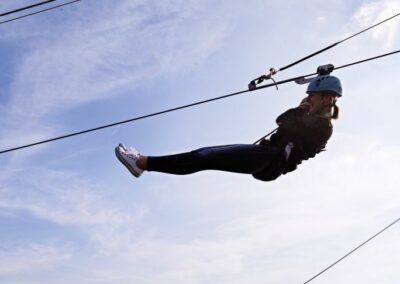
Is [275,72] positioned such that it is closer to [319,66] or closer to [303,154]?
[319,66]

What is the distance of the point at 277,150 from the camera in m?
4.90

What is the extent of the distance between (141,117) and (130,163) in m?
1.88

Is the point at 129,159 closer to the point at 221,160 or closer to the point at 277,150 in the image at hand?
the point at 221,160

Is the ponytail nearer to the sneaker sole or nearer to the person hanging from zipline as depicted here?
the person hanging from zipline

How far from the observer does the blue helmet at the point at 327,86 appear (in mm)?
5059

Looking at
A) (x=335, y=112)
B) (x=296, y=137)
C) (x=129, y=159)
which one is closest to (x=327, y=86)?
(x=335, y=112)

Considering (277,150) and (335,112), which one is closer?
(277,150)

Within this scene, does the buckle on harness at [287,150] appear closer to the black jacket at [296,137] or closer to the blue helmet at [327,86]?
the black jacket at [296,137]

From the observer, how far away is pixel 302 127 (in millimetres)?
4953

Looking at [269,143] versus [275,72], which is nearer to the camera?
[269,143]

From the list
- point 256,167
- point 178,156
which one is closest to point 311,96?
point 256,167

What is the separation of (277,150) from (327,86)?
87 centimetres

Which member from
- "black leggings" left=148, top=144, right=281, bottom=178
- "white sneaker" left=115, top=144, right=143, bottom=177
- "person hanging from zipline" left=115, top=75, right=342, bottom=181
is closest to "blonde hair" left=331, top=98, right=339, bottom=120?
"person hanging from zipline" left=115, top=75, right=342, bottom=181

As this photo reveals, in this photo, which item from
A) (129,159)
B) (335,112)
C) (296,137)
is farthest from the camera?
(335,112)
